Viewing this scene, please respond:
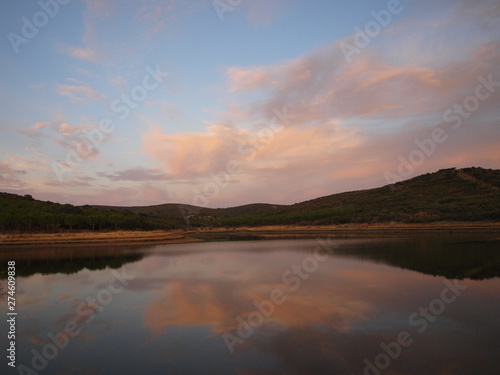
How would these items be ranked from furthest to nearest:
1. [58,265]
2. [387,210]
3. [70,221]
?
[387,210]
[70,221]
[58,265]

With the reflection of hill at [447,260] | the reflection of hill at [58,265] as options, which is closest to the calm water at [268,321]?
the reflection of hill at [447,260]

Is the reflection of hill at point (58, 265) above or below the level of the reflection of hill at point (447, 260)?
above

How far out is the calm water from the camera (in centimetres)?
835

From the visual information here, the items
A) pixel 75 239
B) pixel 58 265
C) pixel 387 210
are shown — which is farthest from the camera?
pixel 387 210

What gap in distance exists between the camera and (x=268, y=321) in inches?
452

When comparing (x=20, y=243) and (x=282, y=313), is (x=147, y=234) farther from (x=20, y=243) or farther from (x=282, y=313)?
(x=282, y=313)

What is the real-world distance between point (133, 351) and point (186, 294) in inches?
262

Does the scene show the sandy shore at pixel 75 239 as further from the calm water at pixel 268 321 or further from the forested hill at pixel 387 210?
the calm water at pixel 268 321

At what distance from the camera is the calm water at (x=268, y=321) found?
329 inches

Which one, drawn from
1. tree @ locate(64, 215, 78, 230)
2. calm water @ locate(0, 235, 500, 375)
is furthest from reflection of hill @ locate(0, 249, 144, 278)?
tree @ locate(64, 215, 78, 230)

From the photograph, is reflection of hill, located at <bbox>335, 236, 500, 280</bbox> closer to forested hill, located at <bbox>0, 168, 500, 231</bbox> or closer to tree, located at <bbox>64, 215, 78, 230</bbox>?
forested hill, located at <bbox>0, 168, 500, 231</bbox>

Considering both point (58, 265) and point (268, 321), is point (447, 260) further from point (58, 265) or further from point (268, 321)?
point (58, 265)

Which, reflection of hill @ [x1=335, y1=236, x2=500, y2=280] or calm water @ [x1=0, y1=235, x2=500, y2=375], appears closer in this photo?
calm water @ [x1=0, y1=235, x2=500, y2=375]

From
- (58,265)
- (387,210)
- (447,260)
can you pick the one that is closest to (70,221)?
(58,265)
